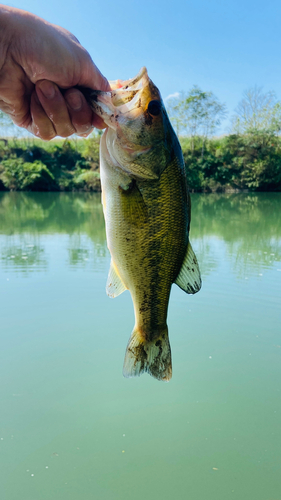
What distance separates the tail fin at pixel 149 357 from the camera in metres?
2.26

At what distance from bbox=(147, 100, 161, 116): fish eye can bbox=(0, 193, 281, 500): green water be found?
3.17 metres

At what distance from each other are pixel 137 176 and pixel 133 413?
3.28 metres

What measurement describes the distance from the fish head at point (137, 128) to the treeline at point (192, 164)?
4488cm

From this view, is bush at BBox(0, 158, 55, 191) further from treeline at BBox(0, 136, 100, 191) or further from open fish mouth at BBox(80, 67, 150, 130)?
open fish mouth at BBox(80, 67, 150, 130)

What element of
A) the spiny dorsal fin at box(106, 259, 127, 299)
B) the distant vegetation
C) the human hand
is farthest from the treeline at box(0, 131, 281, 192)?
the spiny dorsal fin at box(106, 259, 127, 299)

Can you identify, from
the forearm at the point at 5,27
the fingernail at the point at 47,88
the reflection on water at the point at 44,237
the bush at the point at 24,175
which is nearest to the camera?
the forearm at the point at 5,27

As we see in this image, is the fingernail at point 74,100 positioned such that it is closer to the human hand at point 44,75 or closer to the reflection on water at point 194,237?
the human hand at point 44,75

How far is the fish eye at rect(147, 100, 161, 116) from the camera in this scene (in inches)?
73.3

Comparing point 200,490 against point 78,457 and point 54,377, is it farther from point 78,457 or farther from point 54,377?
point 54,377

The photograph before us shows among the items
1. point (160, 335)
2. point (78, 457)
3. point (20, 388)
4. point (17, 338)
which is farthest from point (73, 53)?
point (17, 338)

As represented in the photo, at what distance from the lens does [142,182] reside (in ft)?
6.16

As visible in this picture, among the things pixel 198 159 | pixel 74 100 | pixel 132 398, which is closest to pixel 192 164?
pixel 198 159

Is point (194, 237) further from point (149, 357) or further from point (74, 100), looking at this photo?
point (74, 100)

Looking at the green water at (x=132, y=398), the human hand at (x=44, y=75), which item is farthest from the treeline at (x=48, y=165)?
the human hand at (x=44, y=75)
